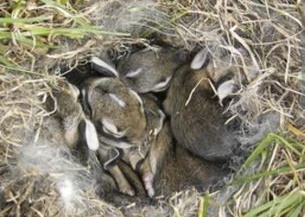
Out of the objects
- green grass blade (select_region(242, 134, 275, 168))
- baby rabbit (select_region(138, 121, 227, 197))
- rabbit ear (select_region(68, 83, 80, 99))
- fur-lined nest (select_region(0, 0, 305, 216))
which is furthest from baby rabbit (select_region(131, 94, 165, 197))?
green grass blade (select_region(242, 134, 275, 168))

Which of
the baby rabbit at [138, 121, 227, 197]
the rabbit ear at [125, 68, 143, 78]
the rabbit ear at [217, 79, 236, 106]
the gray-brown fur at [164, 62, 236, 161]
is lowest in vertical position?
the baby rabbit at [138, 121, 227, 197]

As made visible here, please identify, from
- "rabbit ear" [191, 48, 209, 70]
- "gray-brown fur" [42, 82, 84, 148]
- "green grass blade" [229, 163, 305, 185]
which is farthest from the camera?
"rabbit ear" [191, 48, 209, 70]

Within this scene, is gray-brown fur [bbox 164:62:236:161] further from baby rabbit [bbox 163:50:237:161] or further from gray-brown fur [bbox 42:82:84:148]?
gray-brown fur [bbox 42:82:84:148]

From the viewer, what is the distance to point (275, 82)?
2.50 meters

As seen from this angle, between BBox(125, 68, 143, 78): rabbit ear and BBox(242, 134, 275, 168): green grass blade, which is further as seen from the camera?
BBox(125, 68, 143, 78): rabbit ear

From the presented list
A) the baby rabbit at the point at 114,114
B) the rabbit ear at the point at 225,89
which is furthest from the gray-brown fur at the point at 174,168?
the rabbit ear at the point at 225,89

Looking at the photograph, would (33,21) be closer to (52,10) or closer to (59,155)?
(52,10)

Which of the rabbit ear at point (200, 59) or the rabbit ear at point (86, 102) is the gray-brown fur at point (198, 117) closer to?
the rabbit ear at point (200, 59)

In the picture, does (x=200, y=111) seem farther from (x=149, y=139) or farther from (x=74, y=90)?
(x=74, y=90)

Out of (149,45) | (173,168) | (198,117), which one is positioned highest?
(149,45)

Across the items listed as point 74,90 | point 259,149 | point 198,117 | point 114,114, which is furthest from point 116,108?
point 259,149

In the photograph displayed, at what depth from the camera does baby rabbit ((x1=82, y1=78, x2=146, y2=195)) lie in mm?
2439

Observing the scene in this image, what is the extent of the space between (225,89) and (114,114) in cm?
35

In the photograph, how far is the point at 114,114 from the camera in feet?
8.00
